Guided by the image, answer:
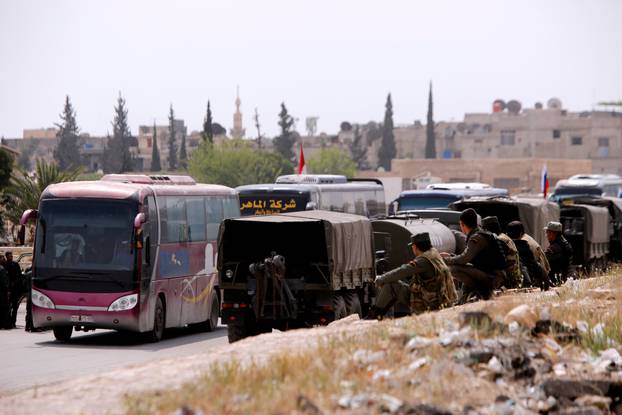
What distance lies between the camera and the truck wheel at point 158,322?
79.3 feet

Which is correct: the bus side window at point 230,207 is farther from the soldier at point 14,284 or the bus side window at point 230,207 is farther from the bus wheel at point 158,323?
the soldier at point 14,284

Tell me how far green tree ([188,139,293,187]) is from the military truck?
138226 millimetres

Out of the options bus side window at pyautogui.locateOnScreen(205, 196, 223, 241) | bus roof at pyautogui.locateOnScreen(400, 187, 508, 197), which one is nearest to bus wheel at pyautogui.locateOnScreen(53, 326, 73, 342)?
bus side window at pyautogui.locateOnScreen(205, 196, 223, 241)

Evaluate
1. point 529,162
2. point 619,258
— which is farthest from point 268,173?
point 619,258

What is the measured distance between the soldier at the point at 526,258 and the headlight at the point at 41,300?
803 centimetres

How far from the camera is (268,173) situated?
163 metres

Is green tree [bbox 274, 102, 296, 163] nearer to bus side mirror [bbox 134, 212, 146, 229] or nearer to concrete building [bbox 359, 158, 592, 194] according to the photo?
concrete building [bbox 359, 158, 592, 194]

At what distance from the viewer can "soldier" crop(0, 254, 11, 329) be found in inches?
1058

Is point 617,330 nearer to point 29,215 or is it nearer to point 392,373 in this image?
point 392,373

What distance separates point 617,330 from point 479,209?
55.8 ft

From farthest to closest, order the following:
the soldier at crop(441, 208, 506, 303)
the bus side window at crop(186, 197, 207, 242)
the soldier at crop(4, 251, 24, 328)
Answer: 1. the soldier at crop(4, 251, 24, 328)
2. the bus side window at crop(186, 197, 207, 242)
3. the soldier at crop(441, 208, 506, 303)

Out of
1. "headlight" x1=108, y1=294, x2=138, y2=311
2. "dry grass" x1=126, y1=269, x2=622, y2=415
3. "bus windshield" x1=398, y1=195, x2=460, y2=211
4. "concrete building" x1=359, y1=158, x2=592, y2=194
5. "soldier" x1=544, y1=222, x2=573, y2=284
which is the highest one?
"dry grass" x1=126, y1=269, x2=622, y2=415

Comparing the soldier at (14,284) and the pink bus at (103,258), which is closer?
the pink bus at (103,258)

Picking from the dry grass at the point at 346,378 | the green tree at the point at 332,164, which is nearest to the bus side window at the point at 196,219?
the dry grass at the point at 346,378
